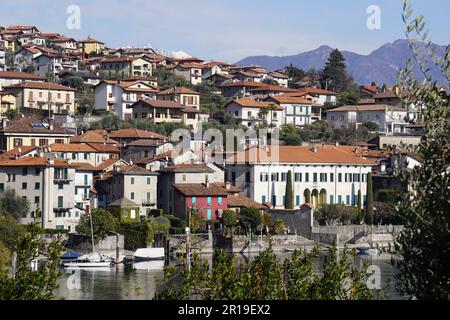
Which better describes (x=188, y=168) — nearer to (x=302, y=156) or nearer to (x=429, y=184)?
(x=302, y=156)

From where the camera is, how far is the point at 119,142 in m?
63.0

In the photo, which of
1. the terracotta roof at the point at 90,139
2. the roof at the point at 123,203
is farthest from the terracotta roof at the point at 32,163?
the terracotta roof at the point at 90,139

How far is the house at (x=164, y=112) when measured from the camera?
2908 inches

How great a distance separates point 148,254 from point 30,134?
593 inches

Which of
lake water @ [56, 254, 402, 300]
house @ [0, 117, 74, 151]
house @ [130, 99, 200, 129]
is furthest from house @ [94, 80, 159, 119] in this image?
lake water @ [56, 254, 402, 300]

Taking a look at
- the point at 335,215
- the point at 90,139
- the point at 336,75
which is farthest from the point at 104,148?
the point at 336,75

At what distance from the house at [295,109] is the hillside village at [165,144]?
0.35ft

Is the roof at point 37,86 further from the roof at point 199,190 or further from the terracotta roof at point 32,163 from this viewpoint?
the terracotta roof at point 32,163

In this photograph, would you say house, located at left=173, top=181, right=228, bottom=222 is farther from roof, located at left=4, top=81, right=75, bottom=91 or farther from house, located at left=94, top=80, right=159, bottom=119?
house, located at left=94, top=80, right=159, bottom=119

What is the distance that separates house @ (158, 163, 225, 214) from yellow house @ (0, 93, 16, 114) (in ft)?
72.6

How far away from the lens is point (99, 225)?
46.3 metres

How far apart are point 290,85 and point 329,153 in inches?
1904

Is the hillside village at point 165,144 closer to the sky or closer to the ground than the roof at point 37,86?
closer to the ground
